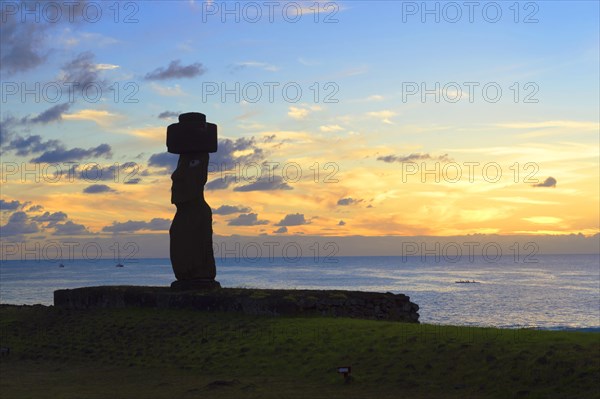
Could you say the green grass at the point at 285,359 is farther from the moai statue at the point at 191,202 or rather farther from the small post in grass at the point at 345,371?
the moai statue at the point at 191,202

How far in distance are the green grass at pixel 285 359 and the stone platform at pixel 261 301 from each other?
25.0 inches

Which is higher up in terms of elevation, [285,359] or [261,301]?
[261,301]

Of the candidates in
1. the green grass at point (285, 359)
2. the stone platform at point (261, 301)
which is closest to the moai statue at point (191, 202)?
the stone platform at point (261, 301)

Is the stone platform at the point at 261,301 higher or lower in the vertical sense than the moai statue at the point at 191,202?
lower

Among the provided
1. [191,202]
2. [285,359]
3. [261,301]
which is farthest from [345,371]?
[191,202]

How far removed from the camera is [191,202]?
27312 mm

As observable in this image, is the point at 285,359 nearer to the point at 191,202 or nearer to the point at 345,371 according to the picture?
the point at 345,371

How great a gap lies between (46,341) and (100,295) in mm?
3755

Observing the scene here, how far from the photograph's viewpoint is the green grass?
53.9 feet

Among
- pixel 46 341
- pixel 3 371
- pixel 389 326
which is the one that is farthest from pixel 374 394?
pixel 46 341

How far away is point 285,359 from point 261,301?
5.03 m

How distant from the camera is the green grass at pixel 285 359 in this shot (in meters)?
16.4

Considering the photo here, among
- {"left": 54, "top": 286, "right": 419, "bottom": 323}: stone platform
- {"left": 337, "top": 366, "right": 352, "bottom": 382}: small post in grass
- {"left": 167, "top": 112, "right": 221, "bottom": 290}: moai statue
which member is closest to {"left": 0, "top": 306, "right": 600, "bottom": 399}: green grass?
{"left": 337, "top": 366, "right": 352, "bottom": 382}: small post in grass

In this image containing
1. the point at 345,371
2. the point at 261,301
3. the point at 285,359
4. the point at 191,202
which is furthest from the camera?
the point at 191,202
